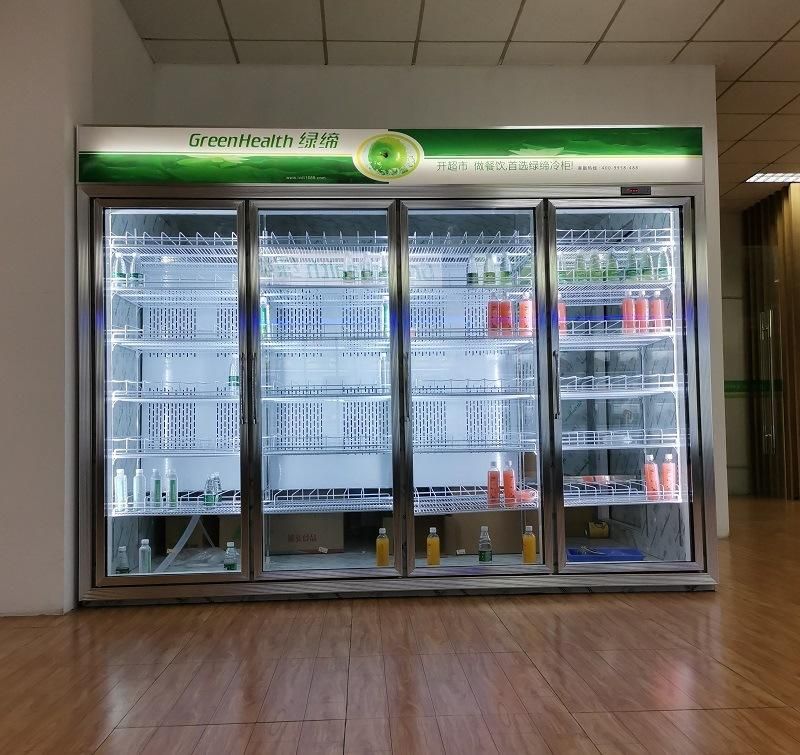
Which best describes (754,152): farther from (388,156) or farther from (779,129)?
(388,156)

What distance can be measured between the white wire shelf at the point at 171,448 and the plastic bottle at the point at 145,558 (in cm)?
51

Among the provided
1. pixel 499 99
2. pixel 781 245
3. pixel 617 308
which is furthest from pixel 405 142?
pixel 781 245

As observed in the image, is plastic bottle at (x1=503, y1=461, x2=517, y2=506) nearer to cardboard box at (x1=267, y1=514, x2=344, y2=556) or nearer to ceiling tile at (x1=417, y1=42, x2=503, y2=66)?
cardboard box at (x1=267, y1=514, x2=344, y2=556)

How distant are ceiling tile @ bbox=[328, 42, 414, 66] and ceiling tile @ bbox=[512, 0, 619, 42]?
2.11 ft

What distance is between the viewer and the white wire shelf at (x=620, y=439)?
4.31 m

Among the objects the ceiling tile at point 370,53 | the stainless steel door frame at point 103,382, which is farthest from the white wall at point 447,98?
the stainless steel door frame at point 103,382

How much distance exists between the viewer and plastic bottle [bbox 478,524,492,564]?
167 inches

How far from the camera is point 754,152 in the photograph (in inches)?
305

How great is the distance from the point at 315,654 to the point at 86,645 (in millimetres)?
1089

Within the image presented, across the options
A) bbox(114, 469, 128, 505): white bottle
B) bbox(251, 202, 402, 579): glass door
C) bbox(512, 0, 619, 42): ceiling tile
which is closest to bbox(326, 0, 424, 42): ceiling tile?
bbox(512, 0, 619, 42): ceiling tile

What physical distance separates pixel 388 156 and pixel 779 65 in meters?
3.77

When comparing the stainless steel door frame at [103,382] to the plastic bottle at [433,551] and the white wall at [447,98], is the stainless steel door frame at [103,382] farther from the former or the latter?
the white wall at [447,98]

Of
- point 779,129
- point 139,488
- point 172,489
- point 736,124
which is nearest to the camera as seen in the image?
point 139,488

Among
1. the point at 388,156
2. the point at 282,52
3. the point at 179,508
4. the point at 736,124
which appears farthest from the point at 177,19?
the point at 736,124
